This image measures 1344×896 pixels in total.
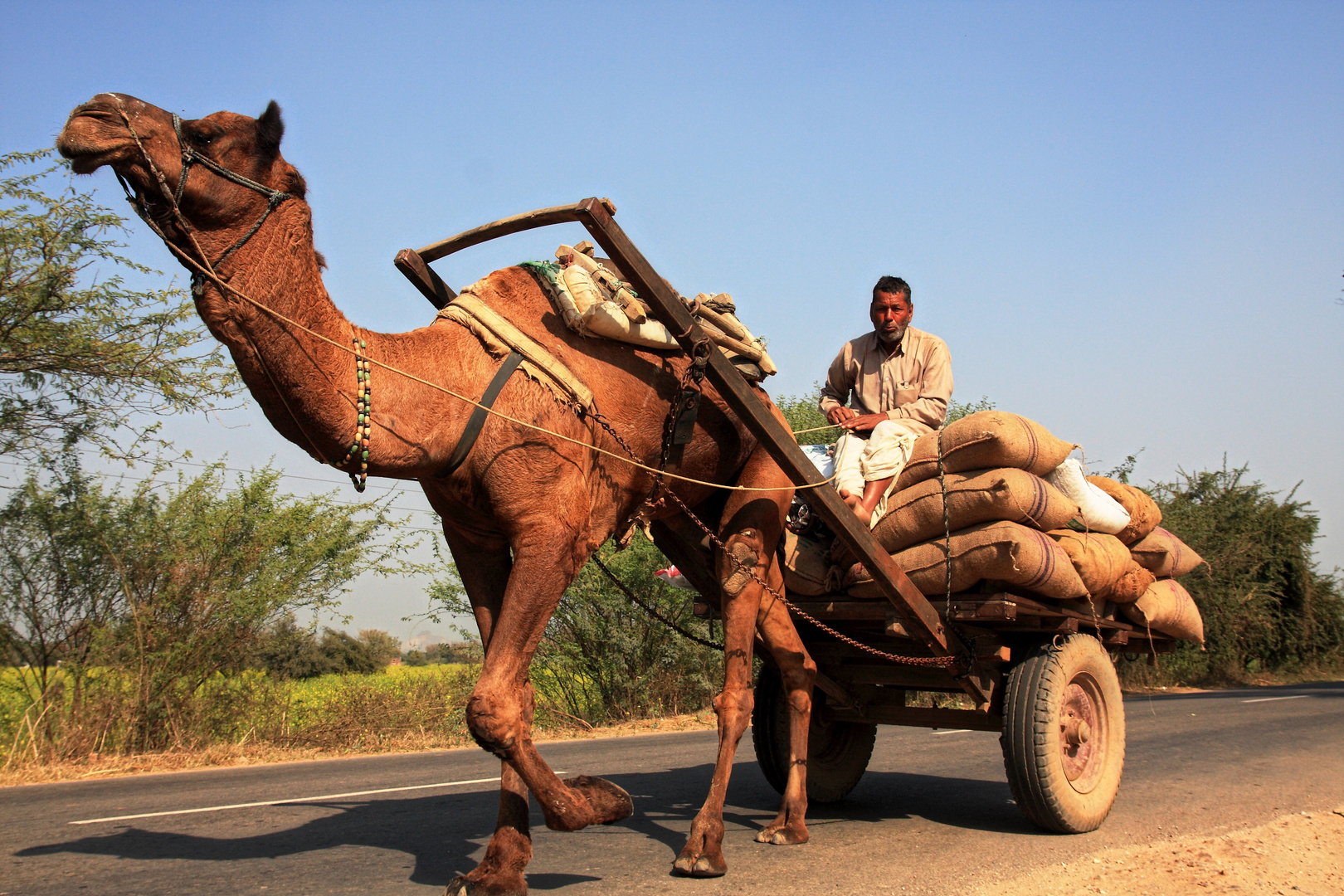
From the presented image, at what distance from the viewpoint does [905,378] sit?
247 inches

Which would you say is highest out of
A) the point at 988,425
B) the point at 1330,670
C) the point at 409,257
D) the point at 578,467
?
the point at 409,257

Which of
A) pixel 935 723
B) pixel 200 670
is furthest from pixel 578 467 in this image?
pixel 200 670

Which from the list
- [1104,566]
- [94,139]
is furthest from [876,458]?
[94,139]

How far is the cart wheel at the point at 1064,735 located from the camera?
17.2 ft

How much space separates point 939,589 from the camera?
215 inches

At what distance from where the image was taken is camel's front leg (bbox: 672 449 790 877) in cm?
495

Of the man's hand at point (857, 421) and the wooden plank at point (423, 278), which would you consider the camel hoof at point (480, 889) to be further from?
the man's hand at point (857, 421)

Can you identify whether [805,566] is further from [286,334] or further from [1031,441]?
[286,334]

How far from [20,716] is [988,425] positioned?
11.5m

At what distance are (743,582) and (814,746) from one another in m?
2.01

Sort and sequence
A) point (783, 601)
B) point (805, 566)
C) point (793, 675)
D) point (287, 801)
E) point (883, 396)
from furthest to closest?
point (287, 801) < point (883, 396) < point (805, 566) < point (793, 675) < point (783, 601)

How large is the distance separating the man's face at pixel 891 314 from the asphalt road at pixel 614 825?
2.99 m

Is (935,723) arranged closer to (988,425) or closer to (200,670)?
(988,425)

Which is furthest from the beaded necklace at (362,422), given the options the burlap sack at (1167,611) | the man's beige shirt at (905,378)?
the burlap sack at (1167,611)
